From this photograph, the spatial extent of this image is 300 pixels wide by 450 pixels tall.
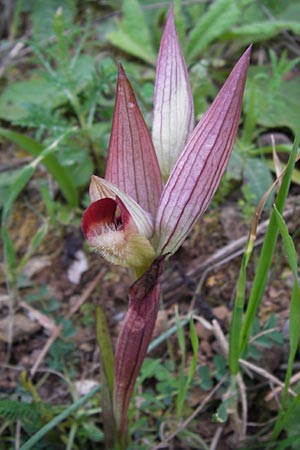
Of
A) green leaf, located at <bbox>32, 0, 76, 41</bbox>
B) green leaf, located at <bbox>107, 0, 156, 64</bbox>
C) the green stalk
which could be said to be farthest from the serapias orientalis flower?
green leaf, located at <bbox>32, 0, 76, 41</bbox>

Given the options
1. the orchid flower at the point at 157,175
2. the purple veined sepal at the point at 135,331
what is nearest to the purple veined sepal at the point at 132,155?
the orchid flower at the point at 157,175

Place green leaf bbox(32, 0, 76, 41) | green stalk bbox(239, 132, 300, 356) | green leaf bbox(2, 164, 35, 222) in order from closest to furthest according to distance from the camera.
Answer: green stalk bbox(239, 132, 300, 356) → green leaf bbox(2, 164, 35, 222) → green leaf bbox(32, 0, 76, 41)

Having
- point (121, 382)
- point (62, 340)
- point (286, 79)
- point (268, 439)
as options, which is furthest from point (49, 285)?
point (286, 79)

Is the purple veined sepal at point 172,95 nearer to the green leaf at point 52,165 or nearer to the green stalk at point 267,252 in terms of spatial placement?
the green stalk at point 267,252

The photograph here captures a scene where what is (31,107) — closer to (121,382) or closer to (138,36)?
(138,36)

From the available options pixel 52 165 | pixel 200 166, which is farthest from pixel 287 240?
pixel 52 165

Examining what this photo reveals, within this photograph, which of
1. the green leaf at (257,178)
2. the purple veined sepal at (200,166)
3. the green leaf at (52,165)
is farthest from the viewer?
the green leaf at (257,178)

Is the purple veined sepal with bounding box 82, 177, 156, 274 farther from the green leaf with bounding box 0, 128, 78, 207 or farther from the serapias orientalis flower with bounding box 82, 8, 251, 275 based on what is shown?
the green leaf with bounding box 0, 128, 78, 207
